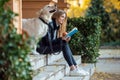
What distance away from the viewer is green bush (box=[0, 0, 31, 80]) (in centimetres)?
322

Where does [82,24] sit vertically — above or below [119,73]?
above

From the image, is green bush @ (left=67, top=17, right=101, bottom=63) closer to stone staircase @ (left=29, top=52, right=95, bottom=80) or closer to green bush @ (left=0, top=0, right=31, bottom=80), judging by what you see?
stone staircase @ (left=29, top=52, right=95, bottom=80)

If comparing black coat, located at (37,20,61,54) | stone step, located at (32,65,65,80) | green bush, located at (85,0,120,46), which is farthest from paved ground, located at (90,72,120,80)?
green bush, located at (85,0,120,46)

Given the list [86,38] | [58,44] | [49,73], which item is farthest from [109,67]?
[49,73]

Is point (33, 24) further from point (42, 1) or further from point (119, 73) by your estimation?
point (119, 73)

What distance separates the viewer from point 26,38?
335cm

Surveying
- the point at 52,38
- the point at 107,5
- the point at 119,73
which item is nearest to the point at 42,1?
the point at 52,38

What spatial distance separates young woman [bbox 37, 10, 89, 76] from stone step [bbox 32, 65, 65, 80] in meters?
0.22

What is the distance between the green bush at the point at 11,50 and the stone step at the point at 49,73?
258 cm

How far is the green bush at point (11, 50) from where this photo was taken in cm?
322

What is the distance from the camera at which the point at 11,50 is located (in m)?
3.22

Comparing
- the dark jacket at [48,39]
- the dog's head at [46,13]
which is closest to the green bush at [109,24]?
the dark jacket at [48,39]

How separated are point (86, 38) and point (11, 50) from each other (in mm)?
8191

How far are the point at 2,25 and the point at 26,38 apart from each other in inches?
9.1
